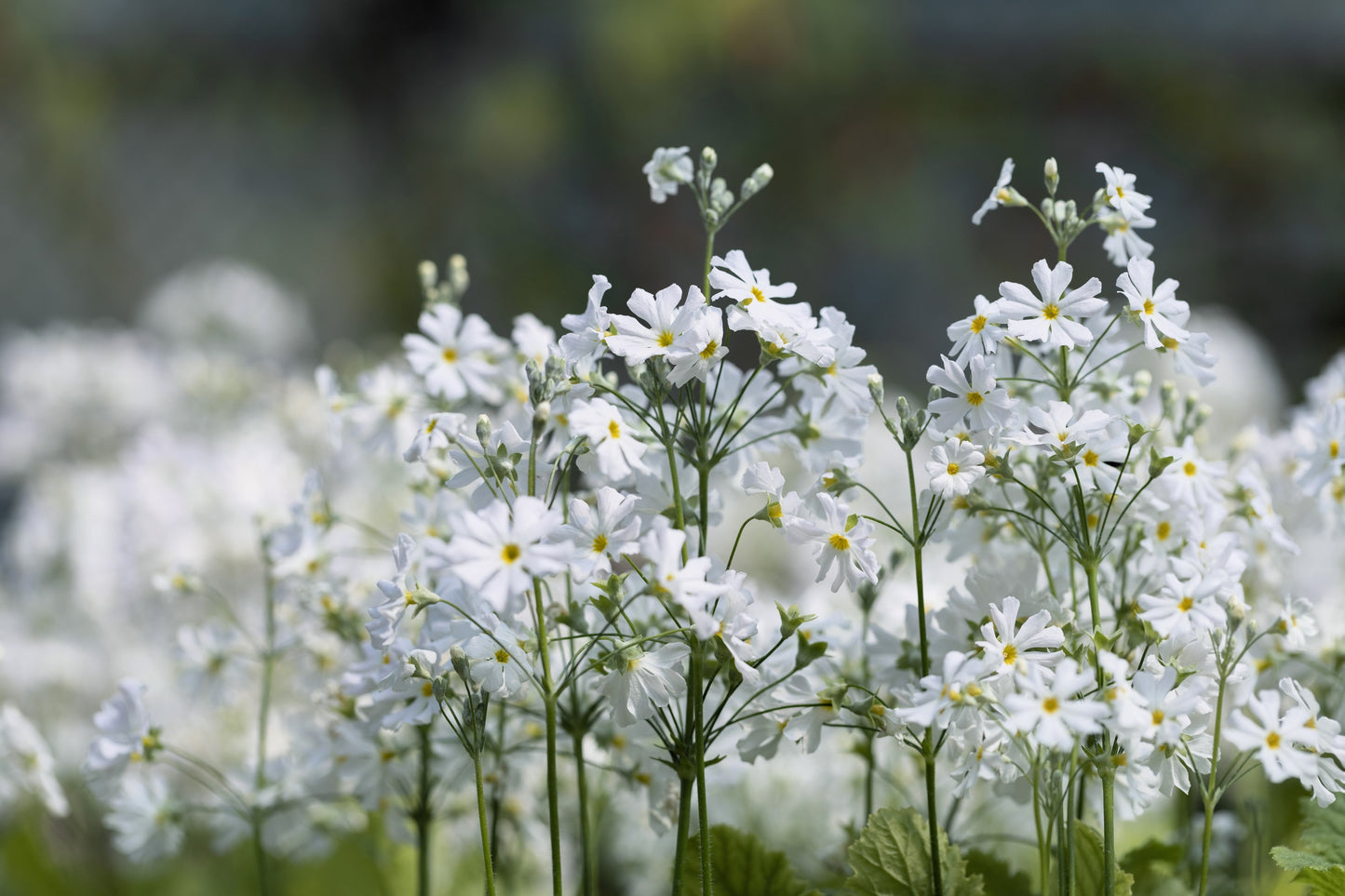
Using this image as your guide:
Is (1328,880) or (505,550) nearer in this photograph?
(505,550)

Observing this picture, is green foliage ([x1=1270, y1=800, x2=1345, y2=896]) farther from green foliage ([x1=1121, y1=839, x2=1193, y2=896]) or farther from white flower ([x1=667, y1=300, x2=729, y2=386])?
white flower ([x1=667, y1=300, x2=729, y2=386])

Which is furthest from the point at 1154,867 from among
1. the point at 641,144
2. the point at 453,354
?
the point at 641,144

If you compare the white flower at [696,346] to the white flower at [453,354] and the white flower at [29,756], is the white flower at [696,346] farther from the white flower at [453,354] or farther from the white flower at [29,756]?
the white flower at [29,756]

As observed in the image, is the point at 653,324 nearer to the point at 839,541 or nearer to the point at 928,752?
the point at 839,541

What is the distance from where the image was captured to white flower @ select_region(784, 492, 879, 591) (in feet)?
1.55

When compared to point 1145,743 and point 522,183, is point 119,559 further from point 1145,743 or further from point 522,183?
point 522,183

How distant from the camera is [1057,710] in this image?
41 cm

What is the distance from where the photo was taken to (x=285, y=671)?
142 centimetres

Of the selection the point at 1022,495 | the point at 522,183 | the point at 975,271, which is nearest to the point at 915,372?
the point at 975,271

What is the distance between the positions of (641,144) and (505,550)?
340 centimetres

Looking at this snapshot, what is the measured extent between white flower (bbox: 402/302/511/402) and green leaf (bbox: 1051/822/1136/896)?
0.40 metres

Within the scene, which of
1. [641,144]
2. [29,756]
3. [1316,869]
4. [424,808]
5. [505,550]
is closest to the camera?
[505,550]

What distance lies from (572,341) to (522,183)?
11.1 feet

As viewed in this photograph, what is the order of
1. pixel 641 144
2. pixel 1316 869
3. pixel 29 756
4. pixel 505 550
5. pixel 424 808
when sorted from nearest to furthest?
1. pixel 505 550
2. pixel 1316 869
3. pixel 424 808
4. pixel 29 756
5. pixel 641 144
